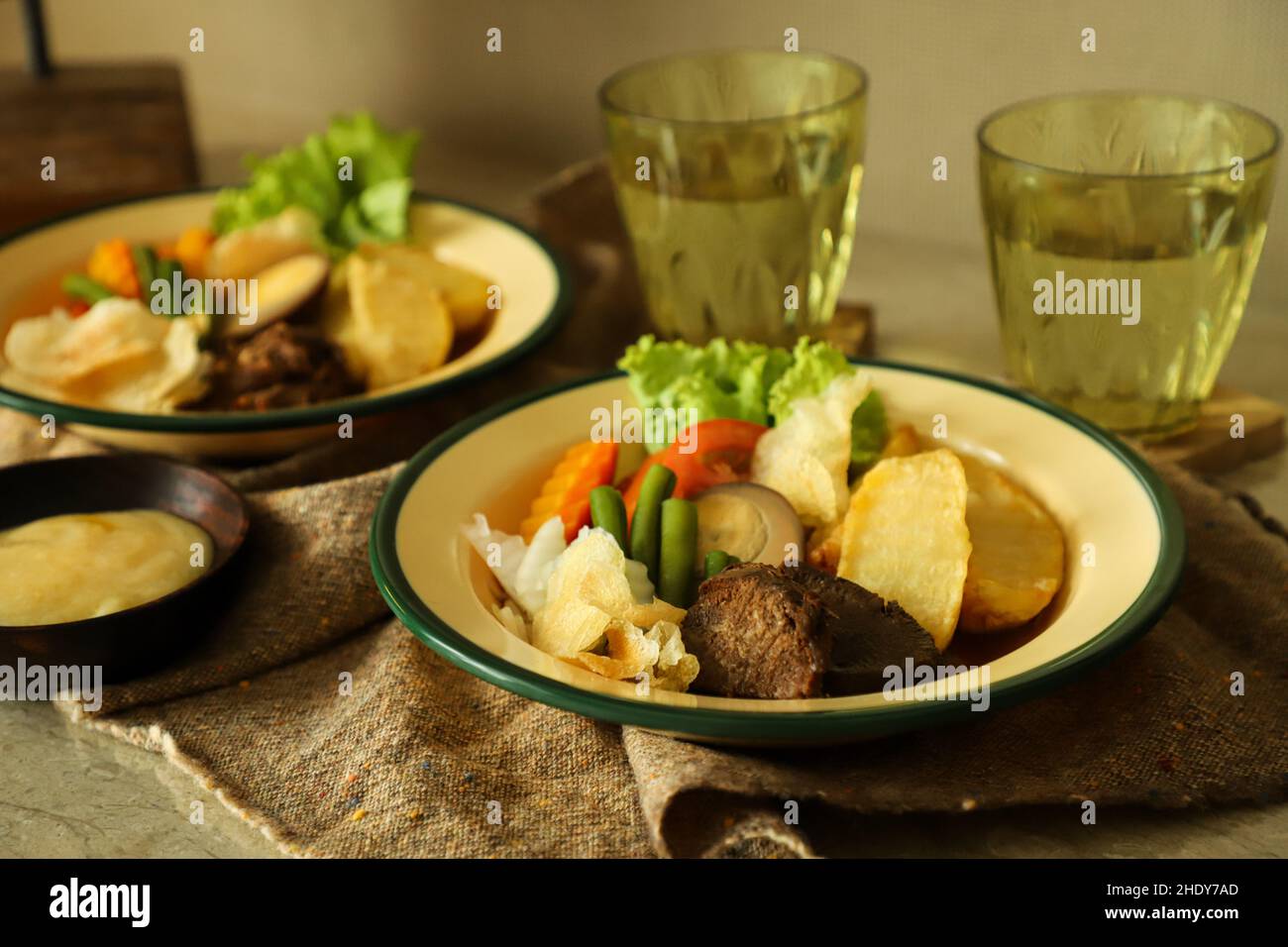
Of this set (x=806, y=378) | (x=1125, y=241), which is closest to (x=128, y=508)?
(x=806, y=378)

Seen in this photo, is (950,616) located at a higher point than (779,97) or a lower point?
lower

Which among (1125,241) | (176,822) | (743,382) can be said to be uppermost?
(1125,241)

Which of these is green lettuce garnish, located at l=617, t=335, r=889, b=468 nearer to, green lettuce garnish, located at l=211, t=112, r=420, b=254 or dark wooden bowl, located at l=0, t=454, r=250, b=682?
dark wooden bowl, located at l=0, t=454, r=250, b=682

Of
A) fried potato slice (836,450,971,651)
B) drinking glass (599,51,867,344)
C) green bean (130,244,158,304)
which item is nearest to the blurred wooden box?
green bean (130,244,158,304)

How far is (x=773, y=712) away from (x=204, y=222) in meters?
1.65

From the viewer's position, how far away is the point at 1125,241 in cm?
168

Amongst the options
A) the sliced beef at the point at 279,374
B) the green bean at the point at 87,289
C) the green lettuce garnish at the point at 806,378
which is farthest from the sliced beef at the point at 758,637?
the green bean at the point at 87,289

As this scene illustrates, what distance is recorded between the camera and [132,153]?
106 inches

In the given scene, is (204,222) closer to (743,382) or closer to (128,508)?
(128,508)

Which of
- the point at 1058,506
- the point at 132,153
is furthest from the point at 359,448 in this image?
the point at 132,153

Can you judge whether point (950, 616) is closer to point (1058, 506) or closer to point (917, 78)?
point (1058, 506)

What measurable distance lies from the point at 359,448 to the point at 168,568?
42cm

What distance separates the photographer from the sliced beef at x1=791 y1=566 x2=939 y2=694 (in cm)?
123
